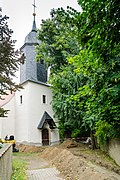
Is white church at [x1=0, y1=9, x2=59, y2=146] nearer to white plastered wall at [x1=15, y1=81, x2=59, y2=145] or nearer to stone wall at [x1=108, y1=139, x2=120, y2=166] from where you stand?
white plastered wall at [x1=15, y1=81, x2=59, y2=145]

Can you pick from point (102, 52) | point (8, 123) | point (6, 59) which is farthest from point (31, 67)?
point (102, 52)

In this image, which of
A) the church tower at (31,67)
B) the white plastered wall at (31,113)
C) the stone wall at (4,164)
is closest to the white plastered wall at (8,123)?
the white plastered wall at (31,113)

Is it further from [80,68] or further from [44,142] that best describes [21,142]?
[80,68]

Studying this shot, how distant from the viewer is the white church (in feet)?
70.9

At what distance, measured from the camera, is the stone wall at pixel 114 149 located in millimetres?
10961

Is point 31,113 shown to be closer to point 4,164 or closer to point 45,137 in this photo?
point 45,137

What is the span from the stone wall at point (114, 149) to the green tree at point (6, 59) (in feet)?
21.5

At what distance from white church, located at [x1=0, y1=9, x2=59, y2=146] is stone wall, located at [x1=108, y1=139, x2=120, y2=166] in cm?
1030

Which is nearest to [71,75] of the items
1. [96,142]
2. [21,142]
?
[96,142]

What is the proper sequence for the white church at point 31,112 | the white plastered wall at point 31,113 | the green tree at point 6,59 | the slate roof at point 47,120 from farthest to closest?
1. the slate roof at point 47,120
2. the white church at point 31,112
3. the white plastered wall at point 31,113
4. the green tree at point 6,59

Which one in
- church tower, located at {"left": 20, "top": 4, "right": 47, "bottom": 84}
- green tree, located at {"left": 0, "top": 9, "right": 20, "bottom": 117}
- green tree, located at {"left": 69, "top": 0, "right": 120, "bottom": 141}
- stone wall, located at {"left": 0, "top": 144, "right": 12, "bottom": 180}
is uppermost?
church tower, located at {"left": 20, "top": 4, "right": 47, "bottom": 84}

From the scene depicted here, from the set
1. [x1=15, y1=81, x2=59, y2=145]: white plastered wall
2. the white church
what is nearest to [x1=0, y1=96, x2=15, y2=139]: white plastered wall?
the white church

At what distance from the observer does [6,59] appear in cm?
945

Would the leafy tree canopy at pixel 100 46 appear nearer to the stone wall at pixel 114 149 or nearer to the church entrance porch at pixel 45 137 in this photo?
the stone wall at pixel 114 149
